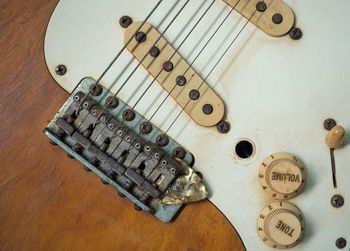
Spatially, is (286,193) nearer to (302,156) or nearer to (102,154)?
(302,156)

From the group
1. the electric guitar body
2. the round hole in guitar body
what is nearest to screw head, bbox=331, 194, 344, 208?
the electric guitar body

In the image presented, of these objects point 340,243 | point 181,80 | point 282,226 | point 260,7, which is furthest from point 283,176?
point 260,7

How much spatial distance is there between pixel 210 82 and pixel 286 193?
0.38 m

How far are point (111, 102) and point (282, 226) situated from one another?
578 millimetres

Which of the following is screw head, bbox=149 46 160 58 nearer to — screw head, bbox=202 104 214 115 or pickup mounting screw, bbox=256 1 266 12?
screw head, bbox=202 104 214 115

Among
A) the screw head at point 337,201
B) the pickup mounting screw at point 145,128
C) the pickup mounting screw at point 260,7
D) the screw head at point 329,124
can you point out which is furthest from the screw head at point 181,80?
the screw head at point 337,201

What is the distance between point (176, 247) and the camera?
44.7 inches

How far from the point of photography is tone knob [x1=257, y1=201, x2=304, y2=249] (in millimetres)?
1094

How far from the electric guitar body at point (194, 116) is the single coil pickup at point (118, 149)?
0.01 metres

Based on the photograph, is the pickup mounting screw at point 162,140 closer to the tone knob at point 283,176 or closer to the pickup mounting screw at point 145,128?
Result: the pickup mounting screw at point 145,128

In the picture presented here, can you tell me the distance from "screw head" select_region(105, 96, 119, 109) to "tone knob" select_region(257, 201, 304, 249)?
1.69ft

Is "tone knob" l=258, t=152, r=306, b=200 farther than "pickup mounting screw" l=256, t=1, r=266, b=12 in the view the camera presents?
No

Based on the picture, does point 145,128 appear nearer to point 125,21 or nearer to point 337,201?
point 125,21

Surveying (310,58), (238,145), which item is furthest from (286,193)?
(310,58)
